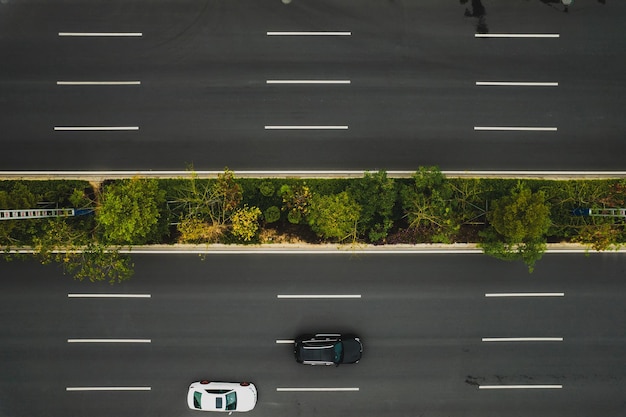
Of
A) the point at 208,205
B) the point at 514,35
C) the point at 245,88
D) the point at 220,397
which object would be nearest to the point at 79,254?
the point at 208,205

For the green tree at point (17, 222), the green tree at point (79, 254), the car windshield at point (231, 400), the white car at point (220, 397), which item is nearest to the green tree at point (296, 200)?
the green tree at point (79, 254)

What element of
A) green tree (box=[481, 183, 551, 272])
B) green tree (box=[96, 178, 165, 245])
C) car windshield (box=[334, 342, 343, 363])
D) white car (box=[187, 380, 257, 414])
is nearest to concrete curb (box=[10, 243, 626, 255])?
green tree (box=[481, 183, 551, 272])

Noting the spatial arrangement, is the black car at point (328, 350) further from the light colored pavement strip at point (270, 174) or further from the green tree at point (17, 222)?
the green tree at point (17, 222)

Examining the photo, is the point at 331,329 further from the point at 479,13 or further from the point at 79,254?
the point at 479,13

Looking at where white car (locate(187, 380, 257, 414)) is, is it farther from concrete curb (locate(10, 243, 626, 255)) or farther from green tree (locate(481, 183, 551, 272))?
green tree (locate(481, 183, 551, 272))

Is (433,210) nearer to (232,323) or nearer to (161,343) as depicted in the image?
(232,323)
